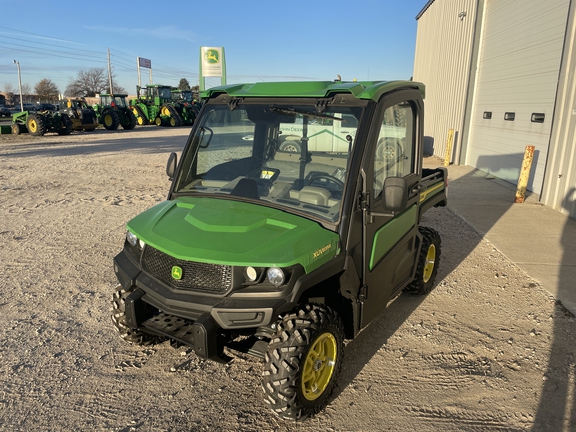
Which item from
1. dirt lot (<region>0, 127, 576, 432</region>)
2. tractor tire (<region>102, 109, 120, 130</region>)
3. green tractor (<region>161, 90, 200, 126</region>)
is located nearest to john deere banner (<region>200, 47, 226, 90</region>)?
green tractor (<region>161, 90, 200, 126</region>)

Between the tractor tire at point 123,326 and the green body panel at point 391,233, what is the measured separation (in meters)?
1.80

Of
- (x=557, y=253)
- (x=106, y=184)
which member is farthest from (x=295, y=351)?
(x=106, y=184)

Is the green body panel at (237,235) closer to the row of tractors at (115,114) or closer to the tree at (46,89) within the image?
the row of tractors at (115,114)

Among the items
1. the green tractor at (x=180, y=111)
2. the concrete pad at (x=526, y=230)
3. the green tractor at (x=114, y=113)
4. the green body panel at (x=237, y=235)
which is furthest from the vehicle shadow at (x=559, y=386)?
the green tractor at (x=180, y=111)

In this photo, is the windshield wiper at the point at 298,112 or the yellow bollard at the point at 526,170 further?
the yellow bollard at the point at 526,170

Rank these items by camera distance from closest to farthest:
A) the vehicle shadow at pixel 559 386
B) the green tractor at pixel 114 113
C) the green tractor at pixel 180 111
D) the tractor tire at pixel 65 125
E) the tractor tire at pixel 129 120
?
the vehicle shadow at pixel 559 386
the tractor tire at pixel 65 125
the green tractor at pixel 114 113
the tractor tire at pixel 129 120
the green tractor at pixel 180 111

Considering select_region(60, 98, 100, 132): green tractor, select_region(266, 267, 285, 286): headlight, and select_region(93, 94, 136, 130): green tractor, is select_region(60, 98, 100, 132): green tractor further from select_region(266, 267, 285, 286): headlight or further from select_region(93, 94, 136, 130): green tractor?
select_region(266, 267, 285, 286): headlight

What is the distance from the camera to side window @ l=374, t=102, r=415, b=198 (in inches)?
127

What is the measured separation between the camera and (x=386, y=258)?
3.44m

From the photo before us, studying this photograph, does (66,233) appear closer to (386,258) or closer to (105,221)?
(105,221)

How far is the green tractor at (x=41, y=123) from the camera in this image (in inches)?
859

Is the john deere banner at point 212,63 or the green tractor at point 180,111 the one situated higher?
the john deere banner at point 212,63

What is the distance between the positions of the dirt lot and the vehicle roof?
6.72 feet

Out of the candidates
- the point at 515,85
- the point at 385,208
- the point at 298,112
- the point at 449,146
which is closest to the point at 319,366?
the point at 385,208
